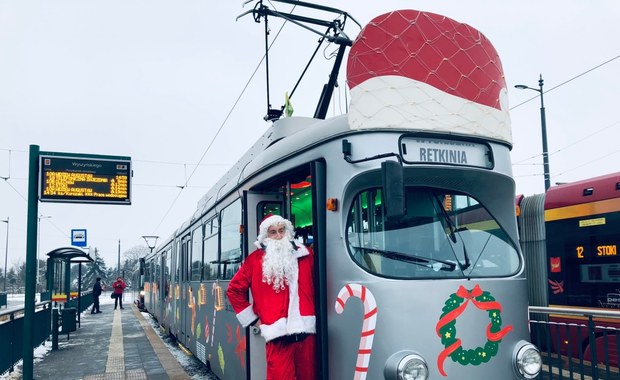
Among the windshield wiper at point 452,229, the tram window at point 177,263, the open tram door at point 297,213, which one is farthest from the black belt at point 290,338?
the tram window at point 177,263

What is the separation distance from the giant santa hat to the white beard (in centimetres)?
104

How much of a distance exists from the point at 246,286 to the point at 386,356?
1.27 metres

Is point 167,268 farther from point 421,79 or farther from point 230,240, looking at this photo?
point 421,79

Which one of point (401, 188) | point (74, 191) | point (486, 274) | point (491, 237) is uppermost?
point (74, 191)

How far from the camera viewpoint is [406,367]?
3.60 metres

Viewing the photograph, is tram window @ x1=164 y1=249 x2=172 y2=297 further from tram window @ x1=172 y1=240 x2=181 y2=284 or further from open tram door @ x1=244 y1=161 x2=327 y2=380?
open tram door @ x1=244 y1=161 x2=327 y2=380

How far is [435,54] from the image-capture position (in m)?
4.31

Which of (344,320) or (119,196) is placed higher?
(119,196)

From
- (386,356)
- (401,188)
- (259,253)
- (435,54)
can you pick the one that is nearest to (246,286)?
(259,253)

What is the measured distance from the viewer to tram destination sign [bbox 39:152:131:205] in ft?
26.8

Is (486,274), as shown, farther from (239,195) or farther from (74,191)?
(74,191)

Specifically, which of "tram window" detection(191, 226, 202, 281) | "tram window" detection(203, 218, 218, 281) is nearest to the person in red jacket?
"tram window" detection(203, 218, 218, 281)

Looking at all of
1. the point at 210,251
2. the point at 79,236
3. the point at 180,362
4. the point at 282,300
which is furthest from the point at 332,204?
the point at 79,236

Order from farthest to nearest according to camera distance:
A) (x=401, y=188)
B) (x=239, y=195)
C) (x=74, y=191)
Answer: (x=74, y=191), (x=239, y=195), (x=401, y=188)
